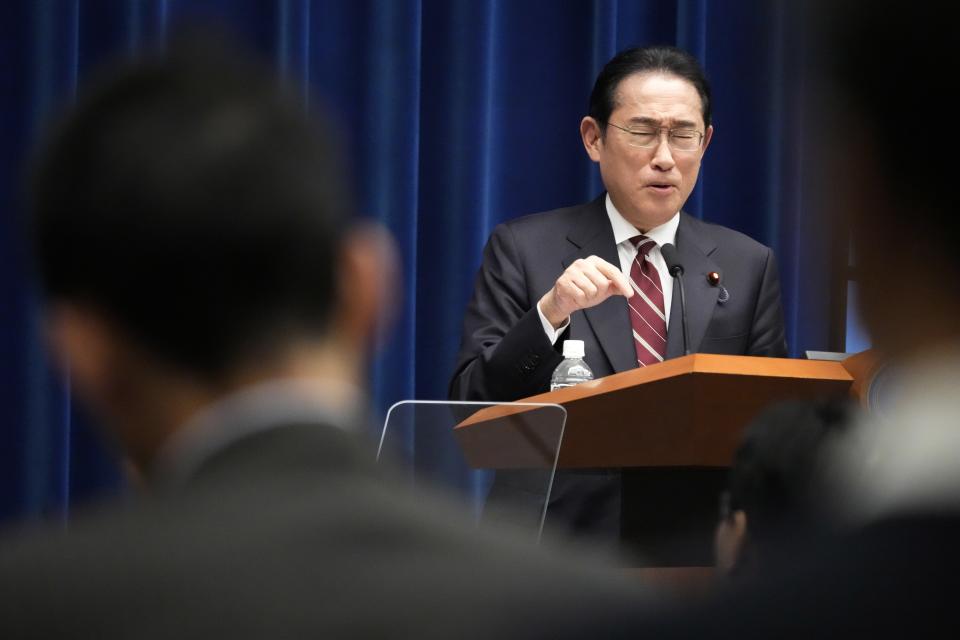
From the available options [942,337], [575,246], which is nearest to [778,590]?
[942,337]

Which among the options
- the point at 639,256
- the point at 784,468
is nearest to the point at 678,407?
the point at 784,468

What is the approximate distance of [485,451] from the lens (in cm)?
167

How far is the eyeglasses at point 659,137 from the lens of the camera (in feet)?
10.4

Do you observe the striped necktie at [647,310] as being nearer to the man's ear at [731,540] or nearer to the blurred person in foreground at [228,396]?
the man's ear at [731,540]

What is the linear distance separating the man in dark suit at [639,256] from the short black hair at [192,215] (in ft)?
6.39

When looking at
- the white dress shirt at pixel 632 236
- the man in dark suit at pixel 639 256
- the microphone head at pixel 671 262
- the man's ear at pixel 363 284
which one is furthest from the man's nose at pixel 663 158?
the man's ear at pixel 363 284

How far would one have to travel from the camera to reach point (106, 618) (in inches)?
18.8

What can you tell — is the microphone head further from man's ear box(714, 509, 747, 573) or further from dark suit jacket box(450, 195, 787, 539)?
man's ear box(714, 509, 747, 573)

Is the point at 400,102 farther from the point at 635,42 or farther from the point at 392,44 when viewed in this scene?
the point at 635,42

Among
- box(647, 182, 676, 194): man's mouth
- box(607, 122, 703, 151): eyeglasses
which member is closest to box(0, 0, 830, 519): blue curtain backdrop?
box(607, 122, 703, 151): eyeglasses

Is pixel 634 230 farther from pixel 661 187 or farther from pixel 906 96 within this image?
pixel 906 96

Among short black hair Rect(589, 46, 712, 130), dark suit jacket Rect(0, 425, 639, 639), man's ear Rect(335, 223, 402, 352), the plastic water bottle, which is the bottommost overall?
the plastic water bottle

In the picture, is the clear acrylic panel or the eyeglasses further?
the eyeglasses

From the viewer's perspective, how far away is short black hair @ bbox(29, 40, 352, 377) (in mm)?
543
